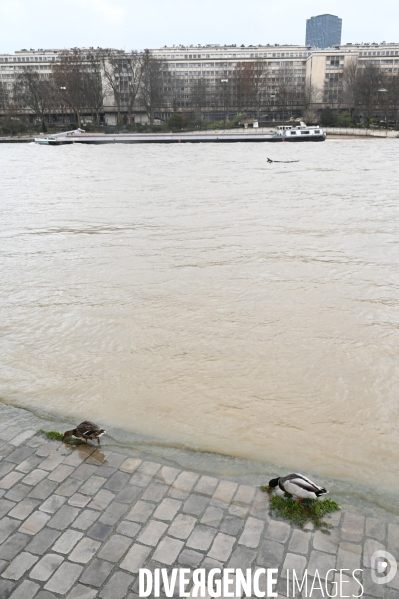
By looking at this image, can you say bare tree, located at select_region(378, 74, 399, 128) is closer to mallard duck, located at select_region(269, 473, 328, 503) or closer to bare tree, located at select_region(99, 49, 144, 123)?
bare tree, located at select_region(99, 49, 144, 123)

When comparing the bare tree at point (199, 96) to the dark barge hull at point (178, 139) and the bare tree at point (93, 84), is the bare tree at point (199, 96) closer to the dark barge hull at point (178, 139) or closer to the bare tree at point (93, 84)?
the bare tree at point (93, 84)

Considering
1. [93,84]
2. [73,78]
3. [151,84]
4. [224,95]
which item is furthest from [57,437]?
[224,95]

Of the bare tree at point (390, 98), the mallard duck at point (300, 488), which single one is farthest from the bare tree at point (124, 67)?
Result: the mallard duck at point (300, 488)

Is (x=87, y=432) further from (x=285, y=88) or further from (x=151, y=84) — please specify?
(x=285, y=88)

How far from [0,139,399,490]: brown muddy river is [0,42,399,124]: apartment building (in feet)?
300

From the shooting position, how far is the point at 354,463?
5.25 m

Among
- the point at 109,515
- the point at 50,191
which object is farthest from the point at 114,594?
the point at 50,191

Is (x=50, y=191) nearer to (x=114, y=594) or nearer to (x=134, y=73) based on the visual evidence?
(x=114, y=594)

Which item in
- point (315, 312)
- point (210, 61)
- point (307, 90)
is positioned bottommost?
point (315, 312)

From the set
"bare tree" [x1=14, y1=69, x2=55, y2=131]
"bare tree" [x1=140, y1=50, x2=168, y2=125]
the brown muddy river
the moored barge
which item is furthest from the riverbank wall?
the brown muddy river

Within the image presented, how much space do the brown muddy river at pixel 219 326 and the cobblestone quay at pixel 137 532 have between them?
2.96 feet

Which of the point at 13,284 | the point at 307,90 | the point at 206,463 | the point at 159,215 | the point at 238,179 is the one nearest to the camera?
the point at 206,463

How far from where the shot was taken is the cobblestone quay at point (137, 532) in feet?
12.0

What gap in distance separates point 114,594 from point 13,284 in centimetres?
857
